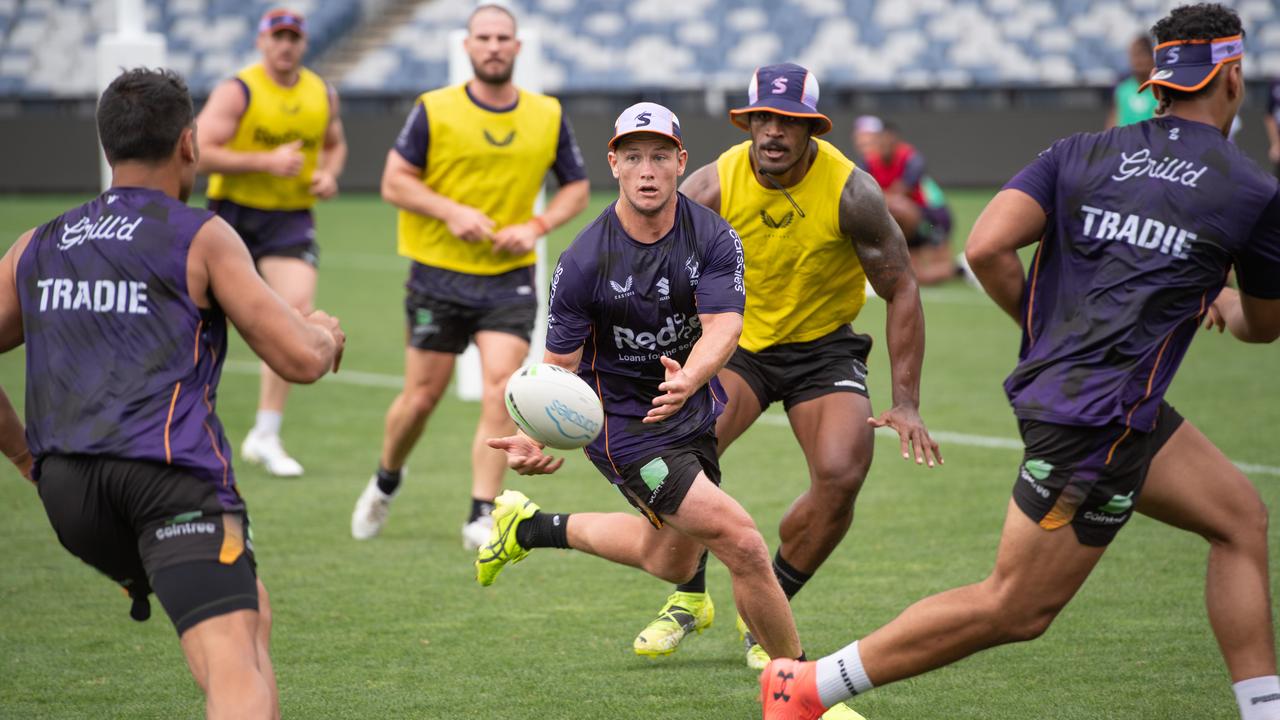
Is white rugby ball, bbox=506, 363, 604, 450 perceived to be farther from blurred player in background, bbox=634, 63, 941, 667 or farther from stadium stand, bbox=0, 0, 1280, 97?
stadium stand, bbox=0, 0, 1280, 97

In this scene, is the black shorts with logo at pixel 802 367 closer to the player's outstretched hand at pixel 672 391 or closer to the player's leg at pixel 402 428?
the player's outstretched hand at pixel 672 391

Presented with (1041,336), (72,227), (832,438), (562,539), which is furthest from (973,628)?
(72,227)

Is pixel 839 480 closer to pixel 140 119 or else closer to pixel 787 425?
pixel 140 119

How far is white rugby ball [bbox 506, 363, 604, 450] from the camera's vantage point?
478cm

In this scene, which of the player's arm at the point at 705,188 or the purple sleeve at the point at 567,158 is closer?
the player's arm at the point at 705,188

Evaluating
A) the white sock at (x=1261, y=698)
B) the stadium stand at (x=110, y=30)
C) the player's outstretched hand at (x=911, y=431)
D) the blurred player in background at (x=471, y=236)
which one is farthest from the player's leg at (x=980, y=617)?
the stadium stand at (x=110, y=30)

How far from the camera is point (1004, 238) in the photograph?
4422mm

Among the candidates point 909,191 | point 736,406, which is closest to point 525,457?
point 736,406

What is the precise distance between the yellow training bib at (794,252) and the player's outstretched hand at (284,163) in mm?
4015

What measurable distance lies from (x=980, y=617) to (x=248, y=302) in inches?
91.7

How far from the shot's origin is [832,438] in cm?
→ 570

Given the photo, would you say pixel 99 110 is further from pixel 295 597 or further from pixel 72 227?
pixel 295 597

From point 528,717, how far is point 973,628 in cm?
165

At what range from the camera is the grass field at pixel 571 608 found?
5289 millimetres
